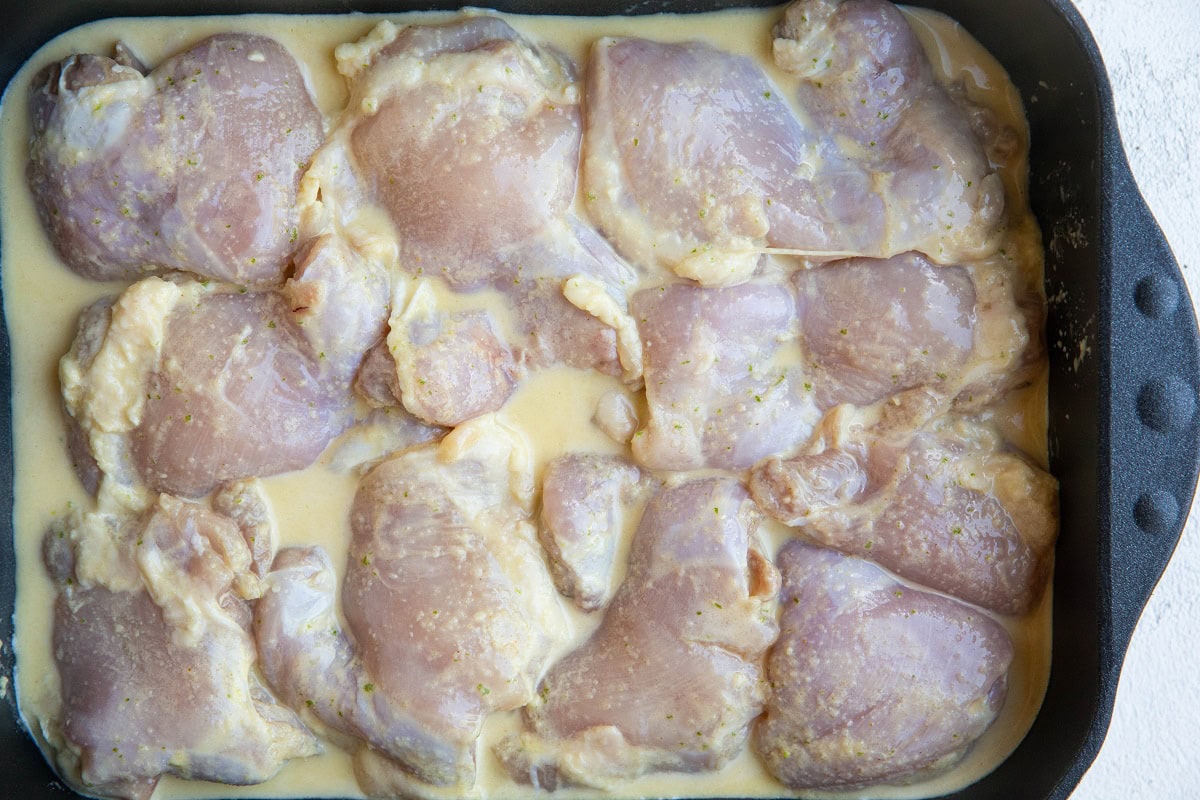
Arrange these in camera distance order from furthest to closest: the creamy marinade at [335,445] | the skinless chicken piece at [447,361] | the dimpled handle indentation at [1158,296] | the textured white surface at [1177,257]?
the textured white surface at [1177,257] < the creamy marinade at [335,445] < the skinless chicken piece at [447,361] < the dimpled handle indentation at [1158,296]

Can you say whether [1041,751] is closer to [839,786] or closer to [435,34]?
[839,786]

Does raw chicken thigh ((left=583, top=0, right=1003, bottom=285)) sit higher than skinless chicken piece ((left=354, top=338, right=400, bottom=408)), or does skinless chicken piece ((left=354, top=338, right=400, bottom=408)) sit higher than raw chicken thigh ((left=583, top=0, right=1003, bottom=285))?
raw chicken thigh ((left=583, top=0, right=1003, bottom=285))

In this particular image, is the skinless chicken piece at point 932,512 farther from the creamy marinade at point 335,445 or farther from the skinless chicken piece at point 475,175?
the skinless chicken piece at point 475,175

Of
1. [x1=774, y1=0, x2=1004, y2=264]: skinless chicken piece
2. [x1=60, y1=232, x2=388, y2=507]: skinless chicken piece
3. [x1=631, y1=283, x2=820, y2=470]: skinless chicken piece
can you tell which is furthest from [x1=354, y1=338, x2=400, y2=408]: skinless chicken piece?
[x1=774, y1=0, x2=1004, y2=264]: skinless chicken piece

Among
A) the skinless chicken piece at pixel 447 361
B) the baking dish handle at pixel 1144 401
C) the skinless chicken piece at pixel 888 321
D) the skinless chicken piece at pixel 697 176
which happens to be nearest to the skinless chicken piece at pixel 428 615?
the skinless chicken piece at pixel 447 361

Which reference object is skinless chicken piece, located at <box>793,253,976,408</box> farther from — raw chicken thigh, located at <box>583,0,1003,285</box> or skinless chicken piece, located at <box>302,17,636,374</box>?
skinless chicken piece, located at <box>302,17,636,374</box>

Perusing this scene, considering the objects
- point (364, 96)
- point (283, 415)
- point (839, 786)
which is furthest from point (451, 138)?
point (839, 786)
